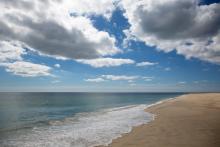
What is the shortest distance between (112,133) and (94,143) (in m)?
3.38

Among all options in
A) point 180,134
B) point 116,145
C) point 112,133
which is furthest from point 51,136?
point 180,134

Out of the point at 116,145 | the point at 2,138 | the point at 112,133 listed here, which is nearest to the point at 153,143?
the point at 116,145

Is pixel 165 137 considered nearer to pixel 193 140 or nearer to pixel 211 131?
pixel 193 140

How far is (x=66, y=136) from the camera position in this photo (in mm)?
17078

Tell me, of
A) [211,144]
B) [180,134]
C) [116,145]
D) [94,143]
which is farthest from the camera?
[180,134]

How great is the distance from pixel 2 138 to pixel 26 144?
12.8 ft

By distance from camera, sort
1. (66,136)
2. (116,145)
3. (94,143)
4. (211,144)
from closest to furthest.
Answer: (211,144)
(116,145)
(94,143)
(66,136)

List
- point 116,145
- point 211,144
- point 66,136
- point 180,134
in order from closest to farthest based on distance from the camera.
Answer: point 211,144
point 116,145
point 180,134
point 66,136

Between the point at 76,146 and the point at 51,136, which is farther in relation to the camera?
the point at 51,136

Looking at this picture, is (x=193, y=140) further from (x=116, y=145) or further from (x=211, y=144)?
(x=116, y=145)

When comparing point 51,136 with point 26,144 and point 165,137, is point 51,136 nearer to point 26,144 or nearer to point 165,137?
point 26,144

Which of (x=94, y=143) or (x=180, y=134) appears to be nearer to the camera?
(x=94, y=143)

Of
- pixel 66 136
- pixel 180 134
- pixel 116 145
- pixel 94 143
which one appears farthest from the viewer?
pixel 66 136

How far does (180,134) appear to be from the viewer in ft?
52.3
